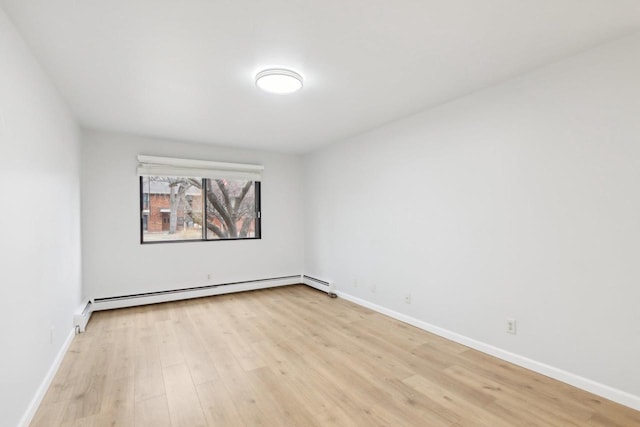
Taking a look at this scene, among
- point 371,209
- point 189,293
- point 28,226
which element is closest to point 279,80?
point 28,226

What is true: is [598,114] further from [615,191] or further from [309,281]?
[309,281]

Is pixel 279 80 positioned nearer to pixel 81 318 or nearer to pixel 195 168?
pixel 195 168

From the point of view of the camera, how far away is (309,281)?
5.36 metres

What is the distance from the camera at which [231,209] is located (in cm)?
516

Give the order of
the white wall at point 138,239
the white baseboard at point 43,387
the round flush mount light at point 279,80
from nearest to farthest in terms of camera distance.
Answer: the white baseboard at point 43,387, the round flush mount light at point 279,80, the white wall at point 138,239

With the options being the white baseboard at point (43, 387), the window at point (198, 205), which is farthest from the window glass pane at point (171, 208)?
the white baseboard at point (43, 387)

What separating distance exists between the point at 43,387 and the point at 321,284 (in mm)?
3452

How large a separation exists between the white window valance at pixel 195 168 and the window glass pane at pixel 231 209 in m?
0.20

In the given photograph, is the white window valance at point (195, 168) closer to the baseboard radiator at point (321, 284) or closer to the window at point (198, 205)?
the window at point (198, 205)

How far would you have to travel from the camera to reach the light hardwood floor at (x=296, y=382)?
6.16 feet

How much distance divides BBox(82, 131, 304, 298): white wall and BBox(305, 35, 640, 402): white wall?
2188mm

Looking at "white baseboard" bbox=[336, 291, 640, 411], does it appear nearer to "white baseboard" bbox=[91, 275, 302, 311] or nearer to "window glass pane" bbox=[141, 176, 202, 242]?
"white baseboard" bbox=[91, 275, 302, 311]

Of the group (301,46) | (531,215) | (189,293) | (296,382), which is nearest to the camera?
(301,46)

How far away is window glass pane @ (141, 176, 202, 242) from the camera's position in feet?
14.6
